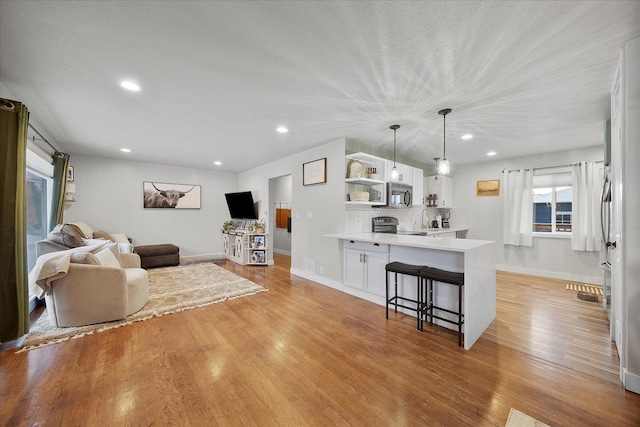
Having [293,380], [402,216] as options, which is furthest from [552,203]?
[293,380]

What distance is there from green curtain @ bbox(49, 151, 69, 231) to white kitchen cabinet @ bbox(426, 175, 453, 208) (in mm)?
7313

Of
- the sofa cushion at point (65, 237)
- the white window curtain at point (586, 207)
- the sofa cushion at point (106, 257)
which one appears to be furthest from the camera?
the white window curtain at point (586, 207)

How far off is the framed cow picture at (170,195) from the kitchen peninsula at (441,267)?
4.91 metres

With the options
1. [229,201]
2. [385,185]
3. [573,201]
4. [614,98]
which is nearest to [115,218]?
[229,201]

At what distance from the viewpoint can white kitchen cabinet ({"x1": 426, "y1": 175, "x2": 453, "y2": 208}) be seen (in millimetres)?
5898

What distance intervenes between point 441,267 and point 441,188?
3629 millimetres

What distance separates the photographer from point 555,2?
1.47 metres

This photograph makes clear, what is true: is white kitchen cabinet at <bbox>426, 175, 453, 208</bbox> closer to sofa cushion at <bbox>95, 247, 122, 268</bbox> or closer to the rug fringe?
the rug fringe

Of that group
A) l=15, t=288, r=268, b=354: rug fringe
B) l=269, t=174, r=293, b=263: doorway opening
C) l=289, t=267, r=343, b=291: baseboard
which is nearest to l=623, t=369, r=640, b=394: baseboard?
l=289, t=267, r=343, b=291: baseboard

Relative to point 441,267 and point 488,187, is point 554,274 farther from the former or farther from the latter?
point 441,267

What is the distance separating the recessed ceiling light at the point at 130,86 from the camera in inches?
94.3

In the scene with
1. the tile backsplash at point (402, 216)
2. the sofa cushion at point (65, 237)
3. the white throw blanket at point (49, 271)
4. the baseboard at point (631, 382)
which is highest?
the tile backsplash at point (402, 216)

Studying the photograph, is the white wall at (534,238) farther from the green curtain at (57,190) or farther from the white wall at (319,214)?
the green curtain at (57,190)

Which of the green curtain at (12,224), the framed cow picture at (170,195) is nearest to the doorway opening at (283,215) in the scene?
the framed cow picture at (170,195)
